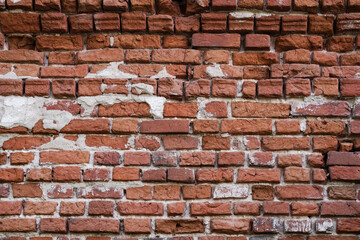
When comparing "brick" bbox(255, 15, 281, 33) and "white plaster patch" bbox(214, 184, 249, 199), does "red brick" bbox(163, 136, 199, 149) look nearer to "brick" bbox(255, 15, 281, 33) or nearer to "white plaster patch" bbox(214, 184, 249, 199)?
"white plaster patch" bbox(214, 184, 249, 199)

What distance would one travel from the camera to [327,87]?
192 centimetres

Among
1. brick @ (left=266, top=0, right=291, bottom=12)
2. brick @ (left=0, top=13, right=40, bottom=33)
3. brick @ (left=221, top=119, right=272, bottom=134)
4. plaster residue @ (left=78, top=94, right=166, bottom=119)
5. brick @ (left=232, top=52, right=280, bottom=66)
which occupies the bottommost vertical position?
brick @ (left=221, top=119, right=272, bottom=134)

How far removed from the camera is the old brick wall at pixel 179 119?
6.06ft

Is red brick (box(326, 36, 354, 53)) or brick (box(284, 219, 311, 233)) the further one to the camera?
red brick (box(326, 36, 354, 53))

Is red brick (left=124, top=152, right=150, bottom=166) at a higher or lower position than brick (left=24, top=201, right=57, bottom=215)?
higher

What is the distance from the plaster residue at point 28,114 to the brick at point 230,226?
3.03ft

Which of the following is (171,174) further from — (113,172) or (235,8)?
(235,8)

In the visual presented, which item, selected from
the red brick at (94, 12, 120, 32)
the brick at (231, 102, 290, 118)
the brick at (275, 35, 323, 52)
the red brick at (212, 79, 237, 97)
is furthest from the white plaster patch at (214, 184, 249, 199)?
the red brick at (94, 12, 120, 32)

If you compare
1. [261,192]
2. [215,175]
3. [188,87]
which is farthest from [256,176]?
[188,87]

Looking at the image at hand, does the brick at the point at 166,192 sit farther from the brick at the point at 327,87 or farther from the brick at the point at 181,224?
the brick at the point at 327,87

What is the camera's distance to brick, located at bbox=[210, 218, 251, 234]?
1836 millimetres

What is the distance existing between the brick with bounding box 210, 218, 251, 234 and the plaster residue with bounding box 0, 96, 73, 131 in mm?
923

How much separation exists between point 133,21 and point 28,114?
739 millimetres

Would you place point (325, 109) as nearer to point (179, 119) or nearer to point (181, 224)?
point (179, 119)
